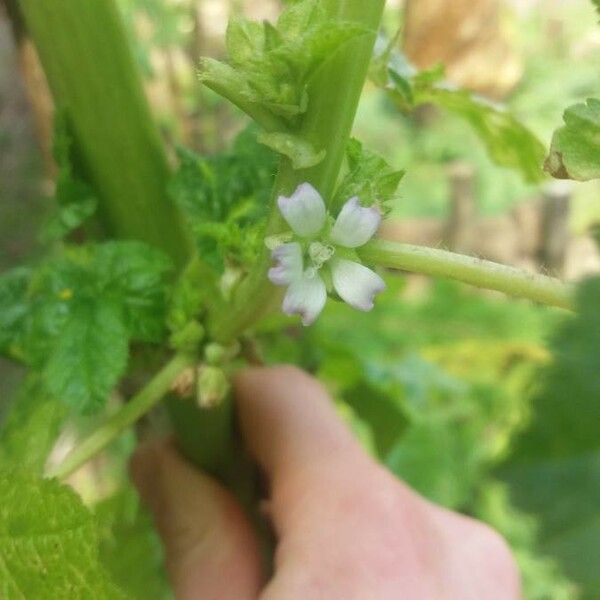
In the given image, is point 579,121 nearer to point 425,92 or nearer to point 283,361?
point 425,92

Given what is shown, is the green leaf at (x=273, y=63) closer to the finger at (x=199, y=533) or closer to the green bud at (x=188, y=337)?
the green bud at (x=188, y=337)

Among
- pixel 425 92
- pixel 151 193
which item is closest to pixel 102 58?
pixel 151 193

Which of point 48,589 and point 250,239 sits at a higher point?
point 250,239

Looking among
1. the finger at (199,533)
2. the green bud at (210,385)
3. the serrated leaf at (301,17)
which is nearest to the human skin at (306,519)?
the finger at (199,533)

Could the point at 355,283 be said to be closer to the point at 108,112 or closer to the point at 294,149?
the point at 294,149

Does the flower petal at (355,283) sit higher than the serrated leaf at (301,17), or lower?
lower

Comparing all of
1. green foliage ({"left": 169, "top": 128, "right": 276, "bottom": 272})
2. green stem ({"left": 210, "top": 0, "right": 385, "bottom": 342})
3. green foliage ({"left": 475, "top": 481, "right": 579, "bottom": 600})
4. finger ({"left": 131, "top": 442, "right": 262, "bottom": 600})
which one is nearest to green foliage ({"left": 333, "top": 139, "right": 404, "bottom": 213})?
green stem ({"left": 210, "top": 0, "right": 385, "bottom": 342})
